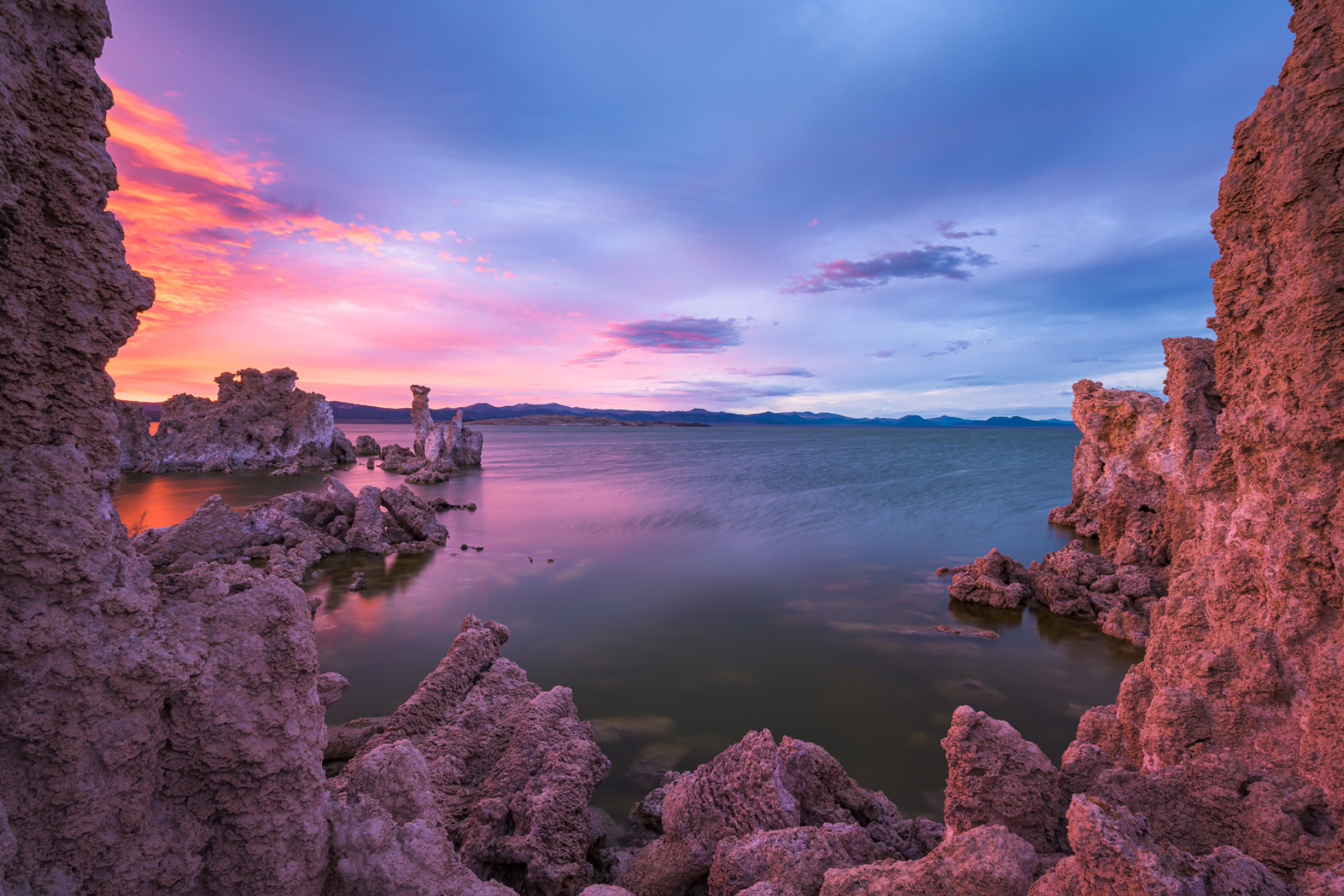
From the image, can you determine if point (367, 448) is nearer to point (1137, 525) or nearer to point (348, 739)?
point (348, 739)

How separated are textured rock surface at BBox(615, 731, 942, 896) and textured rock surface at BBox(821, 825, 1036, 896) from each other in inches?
19.1

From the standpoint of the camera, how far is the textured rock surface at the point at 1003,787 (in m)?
3.78

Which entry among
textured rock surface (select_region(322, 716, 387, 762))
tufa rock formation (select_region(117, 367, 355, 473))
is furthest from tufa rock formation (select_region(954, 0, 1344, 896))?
tufa rock formation (select_region(117, 367, 355, 473))

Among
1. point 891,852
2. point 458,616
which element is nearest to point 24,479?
point 891,852

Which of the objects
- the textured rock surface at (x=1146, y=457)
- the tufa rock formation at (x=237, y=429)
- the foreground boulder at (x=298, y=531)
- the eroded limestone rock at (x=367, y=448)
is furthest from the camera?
the eroded limestone rock at (x=367, y=448)

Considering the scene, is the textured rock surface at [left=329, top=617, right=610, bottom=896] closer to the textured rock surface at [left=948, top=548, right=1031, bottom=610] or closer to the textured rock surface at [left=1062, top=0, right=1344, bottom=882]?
the textured rock surface at [left=1062, top=0, right=1344, bottom=882]

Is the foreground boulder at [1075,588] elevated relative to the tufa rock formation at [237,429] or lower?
lower

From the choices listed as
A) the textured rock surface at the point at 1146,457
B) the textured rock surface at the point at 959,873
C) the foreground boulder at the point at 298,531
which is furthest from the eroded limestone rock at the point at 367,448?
the textured rock surface at the point at 959,873

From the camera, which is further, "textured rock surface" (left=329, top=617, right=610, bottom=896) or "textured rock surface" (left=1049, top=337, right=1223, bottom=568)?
"textured rock surface" (left=1049, top=337, right=1223, bottom=568)

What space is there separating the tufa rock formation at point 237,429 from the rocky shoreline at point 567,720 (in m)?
43.8

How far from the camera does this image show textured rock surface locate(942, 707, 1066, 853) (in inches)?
149

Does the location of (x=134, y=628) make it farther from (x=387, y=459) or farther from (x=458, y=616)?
(x=387, y=459)

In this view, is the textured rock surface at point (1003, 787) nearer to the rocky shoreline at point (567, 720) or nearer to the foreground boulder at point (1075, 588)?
the rocky shoreline at point (567, 720)

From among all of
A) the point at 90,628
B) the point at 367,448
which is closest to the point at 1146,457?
the point at 90,628
